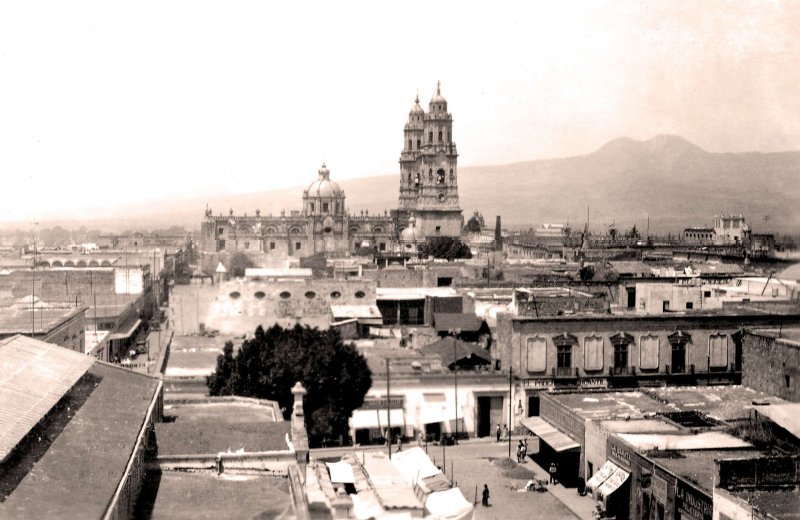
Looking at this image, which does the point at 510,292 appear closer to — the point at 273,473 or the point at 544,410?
the point at 544,410

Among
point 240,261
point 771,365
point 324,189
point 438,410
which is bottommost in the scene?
point 438,410

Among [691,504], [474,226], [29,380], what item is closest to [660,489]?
[691,504]

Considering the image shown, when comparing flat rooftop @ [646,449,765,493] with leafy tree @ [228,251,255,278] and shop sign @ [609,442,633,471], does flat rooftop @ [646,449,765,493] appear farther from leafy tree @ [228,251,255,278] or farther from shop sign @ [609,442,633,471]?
leafy tree @ [228,251,255,278]

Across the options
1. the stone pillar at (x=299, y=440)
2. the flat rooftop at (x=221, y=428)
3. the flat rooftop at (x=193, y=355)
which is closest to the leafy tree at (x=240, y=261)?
the flat rooftop at (x=193, y=355)

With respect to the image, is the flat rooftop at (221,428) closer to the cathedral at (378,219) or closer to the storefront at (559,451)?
the storefront at (559,451)

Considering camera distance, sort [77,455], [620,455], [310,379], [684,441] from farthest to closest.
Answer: [310,379] → [620,455] → [684,441] → [77,455]

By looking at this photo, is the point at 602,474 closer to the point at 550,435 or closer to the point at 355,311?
the point at 550,435

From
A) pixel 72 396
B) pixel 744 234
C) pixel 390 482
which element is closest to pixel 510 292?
pixel 390 482
